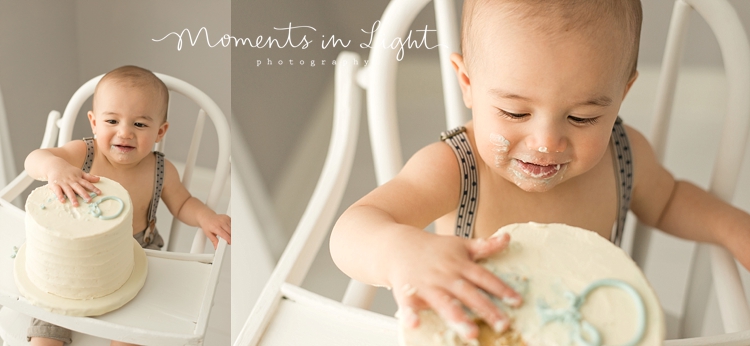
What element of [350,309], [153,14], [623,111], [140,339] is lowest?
[140,339]

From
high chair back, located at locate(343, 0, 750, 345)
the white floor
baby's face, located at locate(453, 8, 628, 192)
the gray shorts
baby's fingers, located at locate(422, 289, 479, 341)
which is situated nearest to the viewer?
baby's fingers, located at locate(422, 289, 479, 341)

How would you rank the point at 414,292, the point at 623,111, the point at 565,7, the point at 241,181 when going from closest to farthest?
the point at 414,292 < the point at 565,7 < the point at 241,181 < the point at 623,111

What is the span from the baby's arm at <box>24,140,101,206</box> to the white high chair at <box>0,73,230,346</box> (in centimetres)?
7

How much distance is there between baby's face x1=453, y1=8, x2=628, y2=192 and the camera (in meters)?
0.38

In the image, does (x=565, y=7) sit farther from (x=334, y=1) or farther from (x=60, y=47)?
(x=334, y=1)

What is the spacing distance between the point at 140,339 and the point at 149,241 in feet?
0.60

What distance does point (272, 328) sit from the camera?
1.33 feet

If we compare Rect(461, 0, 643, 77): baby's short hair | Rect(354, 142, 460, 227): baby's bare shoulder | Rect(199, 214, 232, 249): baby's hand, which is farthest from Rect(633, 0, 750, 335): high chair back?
Rect(199, 214, 232, 249): baby's hand

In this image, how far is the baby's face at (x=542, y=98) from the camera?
0.38 meters

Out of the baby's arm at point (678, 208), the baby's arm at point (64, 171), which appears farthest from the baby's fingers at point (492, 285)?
the baby's arm at point (64, 171)

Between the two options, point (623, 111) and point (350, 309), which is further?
point (623, 111)

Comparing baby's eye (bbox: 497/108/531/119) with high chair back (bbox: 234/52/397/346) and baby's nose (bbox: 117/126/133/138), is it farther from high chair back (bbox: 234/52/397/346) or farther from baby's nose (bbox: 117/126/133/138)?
baby's nose (bbox: 117/126/133/138)

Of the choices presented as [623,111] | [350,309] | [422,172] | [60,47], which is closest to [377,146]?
[422,172]

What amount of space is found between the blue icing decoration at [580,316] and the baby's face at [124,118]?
0.54 metres
